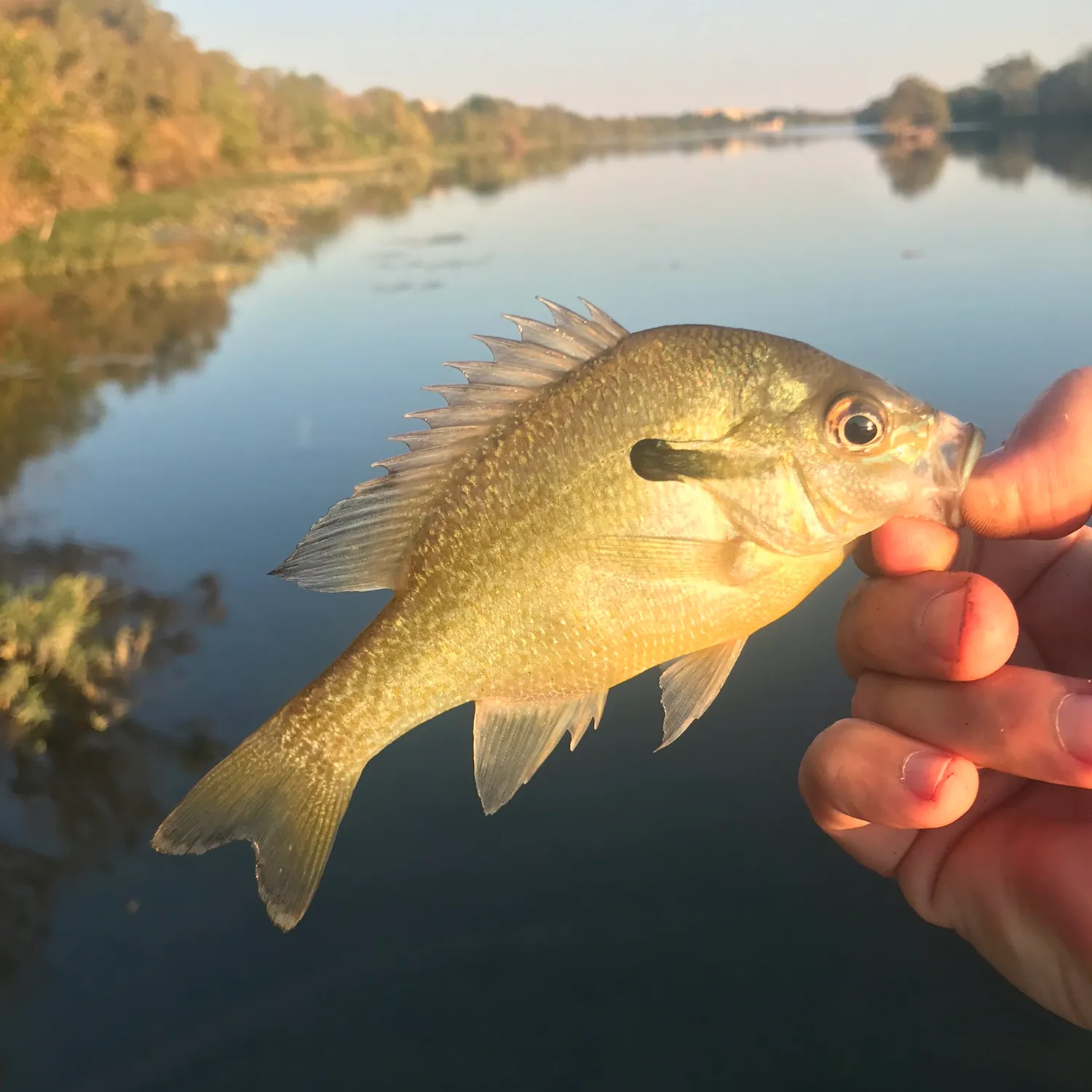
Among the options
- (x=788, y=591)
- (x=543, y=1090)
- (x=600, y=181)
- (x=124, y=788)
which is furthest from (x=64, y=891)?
(x=600, y=181)

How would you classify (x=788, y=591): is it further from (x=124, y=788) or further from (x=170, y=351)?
(x=170, y=351)

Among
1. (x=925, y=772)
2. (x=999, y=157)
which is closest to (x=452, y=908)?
(x=925, y=772)

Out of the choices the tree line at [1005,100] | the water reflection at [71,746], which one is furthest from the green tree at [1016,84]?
the water reflection at [71,746]

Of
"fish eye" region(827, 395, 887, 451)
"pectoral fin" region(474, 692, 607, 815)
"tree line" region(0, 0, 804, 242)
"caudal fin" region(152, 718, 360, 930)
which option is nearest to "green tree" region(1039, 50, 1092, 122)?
"tree line" region(0, 0, 804, 242)

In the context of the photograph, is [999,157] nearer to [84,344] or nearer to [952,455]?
[84,344]

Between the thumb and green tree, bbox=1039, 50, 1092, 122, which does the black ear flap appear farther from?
green tree, bbox=1039, 50, 1092, 122

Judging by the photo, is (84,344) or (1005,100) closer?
(84,344)
